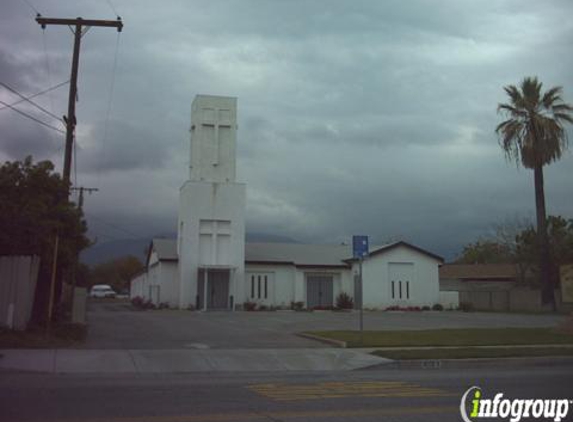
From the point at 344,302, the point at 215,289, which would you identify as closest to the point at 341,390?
the point at 215,289

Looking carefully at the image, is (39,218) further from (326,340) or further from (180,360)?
(326,340)

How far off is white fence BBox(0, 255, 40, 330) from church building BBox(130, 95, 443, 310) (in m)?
24.9

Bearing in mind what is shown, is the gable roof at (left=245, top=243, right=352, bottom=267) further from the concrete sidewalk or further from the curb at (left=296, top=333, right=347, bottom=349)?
the concrete sidewalk

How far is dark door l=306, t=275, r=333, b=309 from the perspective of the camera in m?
49.7

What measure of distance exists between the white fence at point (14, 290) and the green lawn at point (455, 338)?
370 inches

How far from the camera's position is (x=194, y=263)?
1767 inches

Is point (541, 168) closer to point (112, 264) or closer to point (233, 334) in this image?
point (233, 334)

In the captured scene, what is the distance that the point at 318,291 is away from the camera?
50031mm

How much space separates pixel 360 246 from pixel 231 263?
2534cm

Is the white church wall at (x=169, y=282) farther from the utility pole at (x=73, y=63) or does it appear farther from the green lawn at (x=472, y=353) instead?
the green lawn at (x=472, y=353)

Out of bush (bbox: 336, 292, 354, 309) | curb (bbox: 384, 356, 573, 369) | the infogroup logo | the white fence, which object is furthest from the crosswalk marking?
bush (bbox: 336, 292, 354, 309)

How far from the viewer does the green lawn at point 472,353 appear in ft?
57.1

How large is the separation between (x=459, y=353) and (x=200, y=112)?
31.5 metres

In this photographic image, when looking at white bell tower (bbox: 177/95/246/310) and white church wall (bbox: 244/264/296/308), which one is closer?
white bell tower (bbox: 177/95/246/310)
